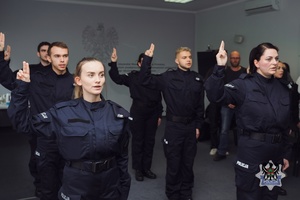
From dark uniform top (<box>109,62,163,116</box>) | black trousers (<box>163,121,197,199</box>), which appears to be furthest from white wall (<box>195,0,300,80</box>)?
black trousers (<box>163,121,197,199</box>)

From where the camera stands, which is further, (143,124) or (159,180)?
(143,124)

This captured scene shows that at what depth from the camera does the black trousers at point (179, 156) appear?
2.84m

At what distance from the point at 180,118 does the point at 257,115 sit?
0.98 m

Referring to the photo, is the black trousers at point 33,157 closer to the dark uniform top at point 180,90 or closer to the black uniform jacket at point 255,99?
the dark uniform top at point 180,90

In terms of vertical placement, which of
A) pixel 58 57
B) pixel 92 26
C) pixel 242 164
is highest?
pixel 92 26

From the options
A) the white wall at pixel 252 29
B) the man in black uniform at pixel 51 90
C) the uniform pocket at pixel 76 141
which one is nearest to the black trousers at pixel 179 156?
the man in black uniform at pixel 51 90

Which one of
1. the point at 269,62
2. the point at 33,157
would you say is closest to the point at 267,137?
the point at 269,62

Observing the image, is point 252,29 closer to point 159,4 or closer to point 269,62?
point 159,4

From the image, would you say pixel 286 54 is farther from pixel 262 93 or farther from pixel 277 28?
pixel 262 93

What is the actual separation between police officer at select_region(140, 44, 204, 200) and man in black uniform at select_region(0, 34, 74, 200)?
0.74 metres

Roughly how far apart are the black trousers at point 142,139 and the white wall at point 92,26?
333 centimetres

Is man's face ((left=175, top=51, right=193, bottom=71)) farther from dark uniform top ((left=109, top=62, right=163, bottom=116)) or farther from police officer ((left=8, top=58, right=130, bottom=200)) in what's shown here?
police officer ((left=8, top=58, right=130, bottom=200))

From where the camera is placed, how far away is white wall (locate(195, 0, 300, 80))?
5152 millimetres

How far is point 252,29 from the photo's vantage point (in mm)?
6016
